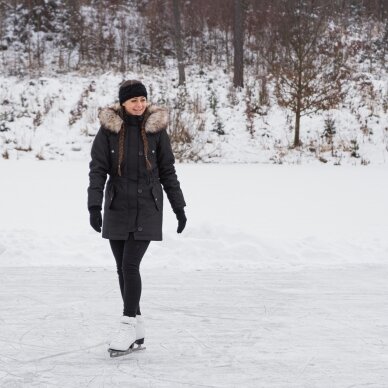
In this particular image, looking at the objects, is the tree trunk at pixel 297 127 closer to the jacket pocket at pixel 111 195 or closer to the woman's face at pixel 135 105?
the woman's face at pixel 135 105

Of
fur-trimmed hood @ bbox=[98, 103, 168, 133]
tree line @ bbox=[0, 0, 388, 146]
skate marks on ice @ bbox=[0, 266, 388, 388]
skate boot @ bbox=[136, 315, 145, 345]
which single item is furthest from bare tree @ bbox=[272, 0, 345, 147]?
skate boot @ bbox=[136, 315, 145, 345]

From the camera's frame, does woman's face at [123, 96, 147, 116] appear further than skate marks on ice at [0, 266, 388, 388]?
Yes

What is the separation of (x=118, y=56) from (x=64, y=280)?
18.8 m

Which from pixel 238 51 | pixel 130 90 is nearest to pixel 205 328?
pixel 130 90

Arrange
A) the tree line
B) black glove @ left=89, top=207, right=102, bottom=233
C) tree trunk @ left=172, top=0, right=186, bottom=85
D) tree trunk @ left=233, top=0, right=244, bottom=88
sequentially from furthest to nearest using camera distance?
the tree line < tree trunk @ left=172, top=0, right=186, bottom=85 < tree trunk @ left=233, top=0, right=244, bottom=88 < black glove @ left=89, top=207, right=102, bottom=233

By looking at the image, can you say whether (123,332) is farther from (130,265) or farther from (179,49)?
(179,49)

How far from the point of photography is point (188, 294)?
5.12 m

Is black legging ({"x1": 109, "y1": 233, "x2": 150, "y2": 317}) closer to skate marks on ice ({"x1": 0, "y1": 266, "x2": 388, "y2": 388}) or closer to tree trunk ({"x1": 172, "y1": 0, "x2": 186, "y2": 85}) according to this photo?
skate marks on ice ({"x1": 0, "y1": 266, "x2": 388, "y2": 388})

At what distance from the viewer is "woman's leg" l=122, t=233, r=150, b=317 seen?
366cm

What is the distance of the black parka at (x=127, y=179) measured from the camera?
362cm

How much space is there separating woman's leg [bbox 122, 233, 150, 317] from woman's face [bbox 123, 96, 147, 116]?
0.73 metres

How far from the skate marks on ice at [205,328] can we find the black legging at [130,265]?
0.32 m

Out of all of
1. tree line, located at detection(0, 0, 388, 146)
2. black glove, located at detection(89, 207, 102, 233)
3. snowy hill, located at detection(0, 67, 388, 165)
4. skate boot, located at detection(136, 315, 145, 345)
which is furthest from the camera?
tree line, located at detection(0, 0, 388, 146)

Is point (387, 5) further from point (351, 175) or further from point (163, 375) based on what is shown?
point (163, 375)
